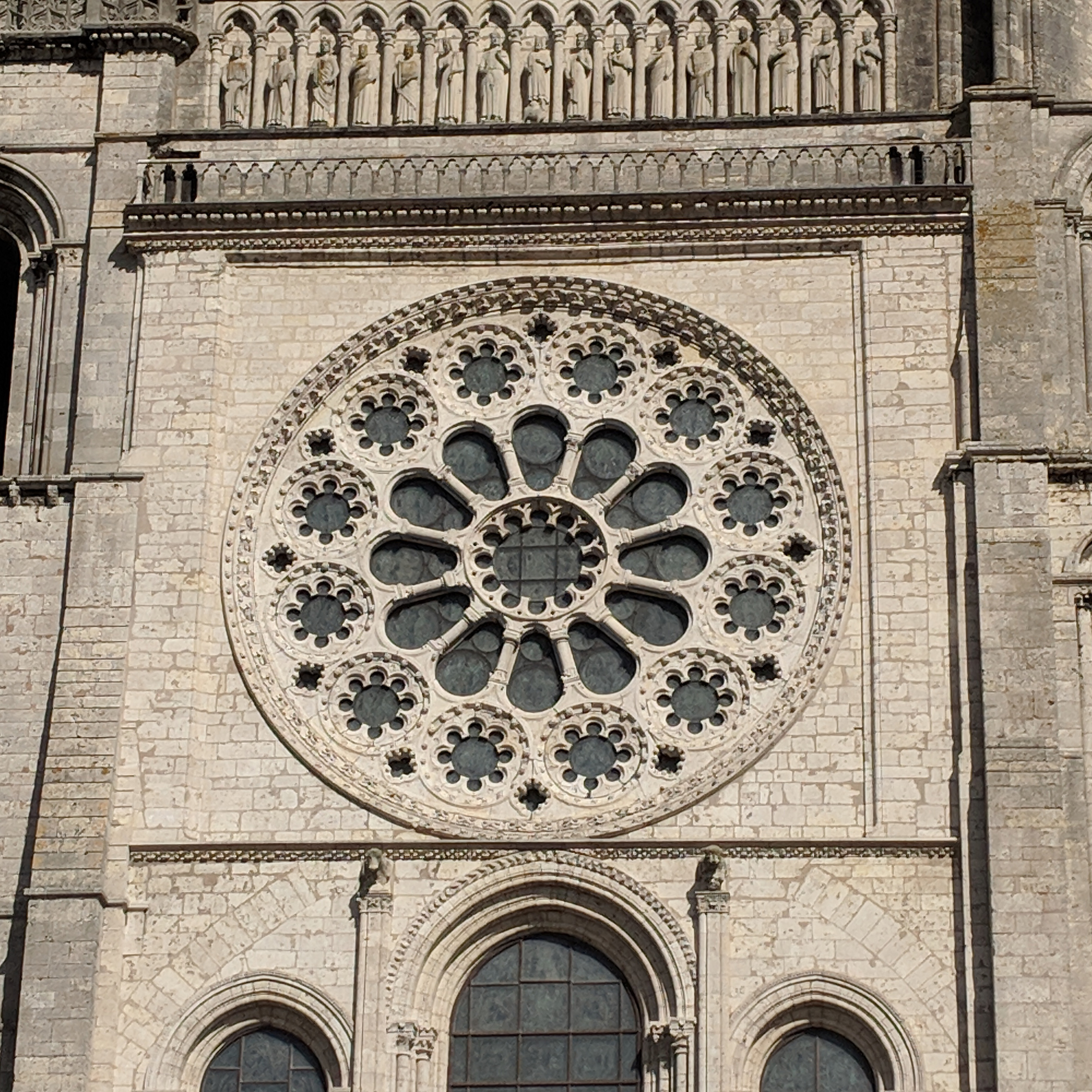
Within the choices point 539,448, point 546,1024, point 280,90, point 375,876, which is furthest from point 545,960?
point 280,90

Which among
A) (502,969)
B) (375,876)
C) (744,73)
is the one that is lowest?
(502,969)

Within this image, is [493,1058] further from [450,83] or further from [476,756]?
[450,83]

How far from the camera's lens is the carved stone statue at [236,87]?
29.1m

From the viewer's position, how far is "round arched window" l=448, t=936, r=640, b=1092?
25234 mm

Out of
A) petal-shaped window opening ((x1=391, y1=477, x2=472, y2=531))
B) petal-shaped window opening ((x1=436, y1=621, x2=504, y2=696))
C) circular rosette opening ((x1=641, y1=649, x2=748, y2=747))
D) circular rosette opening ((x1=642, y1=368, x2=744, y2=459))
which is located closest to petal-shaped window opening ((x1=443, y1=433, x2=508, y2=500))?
petal-shaped window opening ((x1=391, y1=477, x2=472, y2=531))

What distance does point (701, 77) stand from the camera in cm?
2891

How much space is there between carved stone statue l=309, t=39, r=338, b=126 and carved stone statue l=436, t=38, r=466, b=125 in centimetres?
89

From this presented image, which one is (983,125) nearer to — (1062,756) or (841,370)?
(841,370)

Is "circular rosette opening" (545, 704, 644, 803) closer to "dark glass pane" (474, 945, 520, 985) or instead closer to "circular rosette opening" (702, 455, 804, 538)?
"dark glass pane" (474, 945, 520, 985)

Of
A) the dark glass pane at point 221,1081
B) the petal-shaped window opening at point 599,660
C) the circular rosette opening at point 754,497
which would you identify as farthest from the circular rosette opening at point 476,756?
the dark glass pane at point 221,1081

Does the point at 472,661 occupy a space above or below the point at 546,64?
below

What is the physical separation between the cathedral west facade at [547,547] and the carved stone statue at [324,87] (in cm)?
5

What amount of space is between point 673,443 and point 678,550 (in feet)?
3.05

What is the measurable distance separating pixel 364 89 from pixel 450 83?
2.41ft
